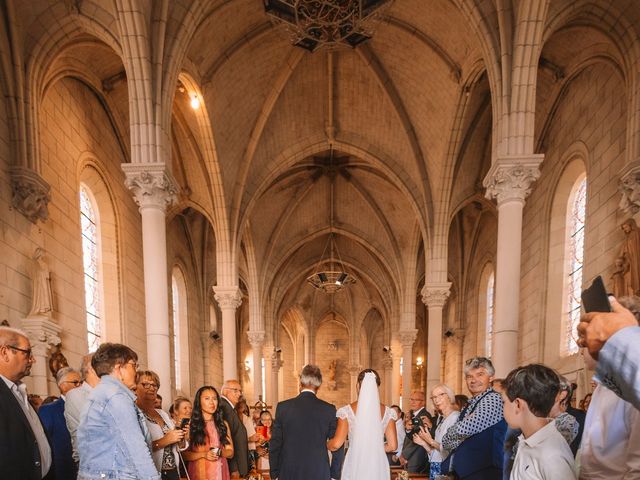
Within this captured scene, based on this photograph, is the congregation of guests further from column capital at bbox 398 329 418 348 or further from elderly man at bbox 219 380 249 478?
column capital at bbox 398 329 418 348

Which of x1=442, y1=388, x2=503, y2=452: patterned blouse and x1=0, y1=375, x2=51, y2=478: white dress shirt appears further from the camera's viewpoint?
x1=442, y1=388, x2=503, y2=452: patterned blouse

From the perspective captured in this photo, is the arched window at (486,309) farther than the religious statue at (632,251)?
Yes

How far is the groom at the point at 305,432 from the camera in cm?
448

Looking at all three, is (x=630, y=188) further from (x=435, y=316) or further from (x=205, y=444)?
(x=435, y=316)

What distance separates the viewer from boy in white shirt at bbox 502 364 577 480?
223cm

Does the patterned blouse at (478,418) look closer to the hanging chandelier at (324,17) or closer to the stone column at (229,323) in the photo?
the hanging chandelier at (324,17)

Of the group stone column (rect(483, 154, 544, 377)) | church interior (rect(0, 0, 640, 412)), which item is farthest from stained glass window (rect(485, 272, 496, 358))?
stone column (rect(483, 154, 544, 377))

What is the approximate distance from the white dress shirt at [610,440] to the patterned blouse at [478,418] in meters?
1.47

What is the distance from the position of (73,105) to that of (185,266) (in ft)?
30.1

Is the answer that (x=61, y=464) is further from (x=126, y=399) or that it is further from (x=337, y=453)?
(x=337, y=453)

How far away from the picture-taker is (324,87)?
16.3 m

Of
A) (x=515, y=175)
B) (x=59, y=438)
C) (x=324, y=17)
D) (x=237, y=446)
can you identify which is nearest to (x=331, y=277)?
(x=324, y=17)

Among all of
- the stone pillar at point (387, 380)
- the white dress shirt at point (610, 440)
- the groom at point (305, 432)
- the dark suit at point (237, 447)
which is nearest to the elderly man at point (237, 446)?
the dark suit at point (237, 447)

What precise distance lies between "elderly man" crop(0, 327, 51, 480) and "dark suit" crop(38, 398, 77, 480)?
1.12 m
